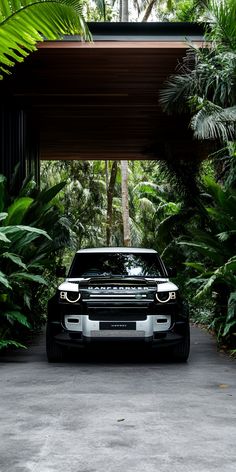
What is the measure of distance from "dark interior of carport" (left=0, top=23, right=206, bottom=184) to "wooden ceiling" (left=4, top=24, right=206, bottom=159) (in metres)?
0.02

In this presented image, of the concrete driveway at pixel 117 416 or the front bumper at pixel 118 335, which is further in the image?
the front bumper at pixel 118 335

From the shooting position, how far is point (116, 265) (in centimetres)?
977

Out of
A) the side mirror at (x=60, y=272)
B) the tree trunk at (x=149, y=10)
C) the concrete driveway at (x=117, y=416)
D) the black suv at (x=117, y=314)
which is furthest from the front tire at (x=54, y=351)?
the tree trunk at (x=149, y=10)

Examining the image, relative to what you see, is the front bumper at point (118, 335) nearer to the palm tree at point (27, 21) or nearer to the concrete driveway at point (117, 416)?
the concrete driveway at point (117, 416)

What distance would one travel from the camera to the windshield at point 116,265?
9641 mm

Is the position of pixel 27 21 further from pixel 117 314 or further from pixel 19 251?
pixel 19 251

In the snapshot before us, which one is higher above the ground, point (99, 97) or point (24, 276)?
point (99, 97)

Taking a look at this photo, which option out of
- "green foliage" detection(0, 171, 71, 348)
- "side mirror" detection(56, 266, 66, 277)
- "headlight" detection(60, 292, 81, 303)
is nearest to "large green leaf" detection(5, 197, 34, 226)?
"green foliage" detection(0, 171, 71, 348)

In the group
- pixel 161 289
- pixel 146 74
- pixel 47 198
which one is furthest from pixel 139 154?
pixel 161 289

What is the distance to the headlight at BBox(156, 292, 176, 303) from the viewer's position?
8688 mm

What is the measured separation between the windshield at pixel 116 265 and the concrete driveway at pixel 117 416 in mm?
1294

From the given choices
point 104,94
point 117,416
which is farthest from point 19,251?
point 104,94

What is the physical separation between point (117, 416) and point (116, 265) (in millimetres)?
4312

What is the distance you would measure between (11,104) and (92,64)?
2880 mm
